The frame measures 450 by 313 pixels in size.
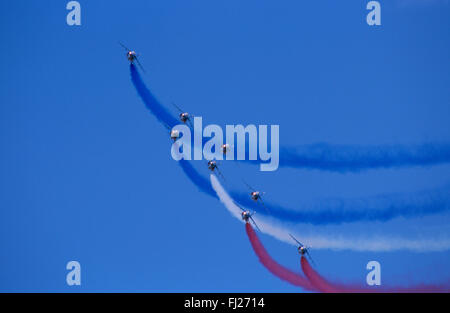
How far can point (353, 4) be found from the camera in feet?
11.9

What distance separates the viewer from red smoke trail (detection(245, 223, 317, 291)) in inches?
141

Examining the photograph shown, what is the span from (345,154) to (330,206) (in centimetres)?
31

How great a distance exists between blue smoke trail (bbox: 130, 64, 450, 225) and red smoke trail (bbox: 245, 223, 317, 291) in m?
0.15

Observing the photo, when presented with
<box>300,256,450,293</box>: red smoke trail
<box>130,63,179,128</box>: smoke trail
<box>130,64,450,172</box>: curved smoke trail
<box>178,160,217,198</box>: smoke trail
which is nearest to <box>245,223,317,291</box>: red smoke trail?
<box>300,256,450,293</box>: red smoke trail

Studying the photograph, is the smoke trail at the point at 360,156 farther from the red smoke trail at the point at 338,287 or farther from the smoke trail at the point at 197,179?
the red smoke trail at the point at 338,287

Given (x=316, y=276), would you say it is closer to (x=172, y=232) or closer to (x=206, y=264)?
(x=206, y=264)

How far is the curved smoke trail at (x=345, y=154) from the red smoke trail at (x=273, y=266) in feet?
1.42

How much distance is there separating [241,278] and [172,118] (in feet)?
3.31

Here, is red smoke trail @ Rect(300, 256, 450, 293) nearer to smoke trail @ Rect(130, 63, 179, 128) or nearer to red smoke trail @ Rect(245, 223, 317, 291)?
red smoke trail @ Rect(245, 223, 317, 291)

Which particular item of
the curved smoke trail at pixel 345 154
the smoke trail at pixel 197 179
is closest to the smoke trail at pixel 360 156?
the curved smoke trail at pixel 345 154

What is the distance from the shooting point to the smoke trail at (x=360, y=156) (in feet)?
Answer: 11.8

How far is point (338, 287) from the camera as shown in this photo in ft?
11.8

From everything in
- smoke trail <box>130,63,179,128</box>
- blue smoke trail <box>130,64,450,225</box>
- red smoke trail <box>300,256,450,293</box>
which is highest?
smoke trail <box>130,63,179,128</box>

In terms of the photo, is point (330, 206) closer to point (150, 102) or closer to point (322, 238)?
point (322, 238)
